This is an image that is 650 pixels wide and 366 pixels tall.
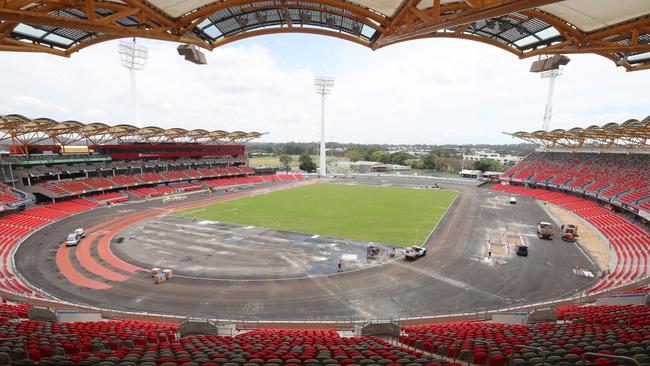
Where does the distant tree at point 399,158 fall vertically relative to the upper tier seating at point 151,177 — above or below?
above

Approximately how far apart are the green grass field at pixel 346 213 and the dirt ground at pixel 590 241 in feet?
47.7

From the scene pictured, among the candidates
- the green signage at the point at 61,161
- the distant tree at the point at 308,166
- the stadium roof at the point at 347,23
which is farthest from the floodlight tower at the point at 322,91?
the stadium roof at the point at 347,23

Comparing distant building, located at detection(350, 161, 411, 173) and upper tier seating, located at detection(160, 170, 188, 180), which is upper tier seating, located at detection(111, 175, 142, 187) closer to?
upper tier seating, located at detection(160, 170, 188, 180)

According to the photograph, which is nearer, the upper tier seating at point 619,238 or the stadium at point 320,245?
the stadium at point 320,245

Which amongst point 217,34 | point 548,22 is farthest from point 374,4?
point 217,34

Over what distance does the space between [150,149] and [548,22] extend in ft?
236

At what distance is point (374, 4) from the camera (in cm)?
909

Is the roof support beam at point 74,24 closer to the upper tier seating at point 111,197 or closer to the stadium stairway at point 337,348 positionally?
the stadium stairway at point 337,348

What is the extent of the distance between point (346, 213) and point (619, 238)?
30.4 metres

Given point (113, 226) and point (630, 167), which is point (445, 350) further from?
point (630, 167)

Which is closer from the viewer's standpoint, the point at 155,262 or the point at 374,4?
the point at 374,4

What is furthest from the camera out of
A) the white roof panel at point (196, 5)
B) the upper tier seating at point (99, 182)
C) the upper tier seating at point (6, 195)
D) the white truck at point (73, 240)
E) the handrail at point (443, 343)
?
the upper tier seating at point (99, 182)

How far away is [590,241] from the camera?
3020 cm

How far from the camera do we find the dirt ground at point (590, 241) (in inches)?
996
